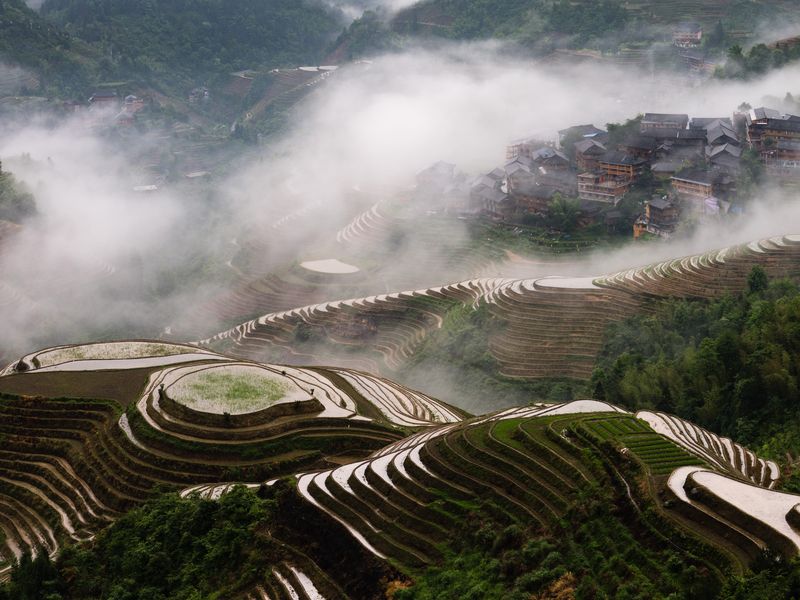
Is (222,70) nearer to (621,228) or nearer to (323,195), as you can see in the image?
(323,195)

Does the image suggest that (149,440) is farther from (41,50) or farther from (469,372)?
(41,50)

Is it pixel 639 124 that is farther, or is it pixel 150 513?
pixel 639 124

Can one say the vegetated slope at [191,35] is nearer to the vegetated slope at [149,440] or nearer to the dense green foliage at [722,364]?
the vegetated slope at [149,440]

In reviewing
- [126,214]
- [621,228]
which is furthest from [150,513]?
[126,214]

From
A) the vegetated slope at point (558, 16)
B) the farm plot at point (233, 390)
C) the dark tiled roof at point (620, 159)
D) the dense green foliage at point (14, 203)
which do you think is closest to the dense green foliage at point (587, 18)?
the vegetated slope at point (558, 16)

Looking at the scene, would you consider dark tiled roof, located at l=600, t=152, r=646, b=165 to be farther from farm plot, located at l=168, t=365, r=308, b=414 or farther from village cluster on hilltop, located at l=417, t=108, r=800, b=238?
farm plot, located at l=168, t=365, r=308, b=414

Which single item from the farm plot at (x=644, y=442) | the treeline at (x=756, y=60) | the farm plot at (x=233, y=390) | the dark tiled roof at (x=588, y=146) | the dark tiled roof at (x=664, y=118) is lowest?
the dark tiled roof at (x=588, y=146)
